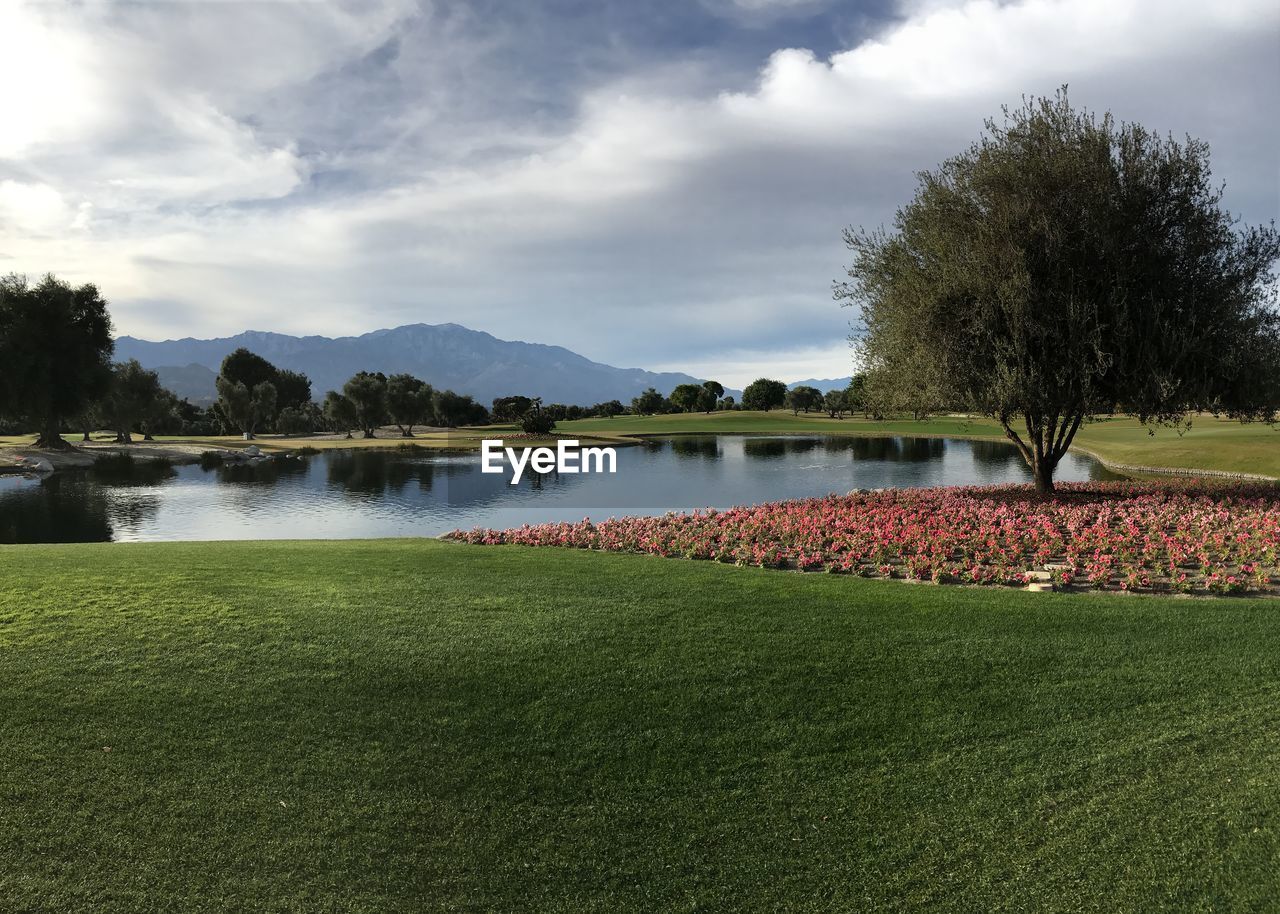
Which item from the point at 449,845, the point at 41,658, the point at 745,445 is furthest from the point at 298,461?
the point at 449,845

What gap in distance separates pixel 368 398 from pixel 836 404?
238 ft

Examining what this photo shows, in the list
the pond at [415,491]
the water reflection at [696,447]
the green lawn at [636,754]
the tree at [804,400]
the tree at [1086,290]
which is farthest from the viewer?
the tree at [804,400]

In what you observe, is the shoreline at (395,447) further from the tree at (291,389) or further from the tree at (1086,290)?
the tree at (291,389)

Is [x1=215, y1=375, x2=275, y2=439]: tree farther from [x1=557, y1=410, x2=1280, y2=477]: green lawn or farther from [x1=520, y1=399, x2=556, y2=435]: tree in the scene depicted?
[x1=520, y1=399, x2=556, y2=435]: tree

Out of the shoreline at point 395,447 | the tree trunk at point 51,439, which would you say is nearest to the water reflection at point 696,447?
the shoreline at point 395,447

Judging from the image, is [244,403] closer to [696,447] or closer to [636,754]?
[696,447]

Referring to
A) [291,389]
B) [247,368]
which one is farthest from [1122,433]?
[291,389]

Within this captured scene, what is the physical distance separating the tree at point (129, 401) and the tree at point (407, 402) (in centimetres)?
2560

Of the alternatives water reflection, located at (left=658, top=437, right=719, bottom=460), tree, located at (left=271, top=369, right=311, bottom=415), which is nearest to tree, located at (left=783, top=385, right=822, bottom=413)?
water reflection, located at (left=658, top=437, right=719, bottom=460)

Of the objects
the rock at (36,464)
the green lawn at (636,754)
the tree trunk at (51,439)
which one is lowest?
the green lawn at (636,754)

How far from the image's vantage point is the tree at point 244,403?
90.4 metres

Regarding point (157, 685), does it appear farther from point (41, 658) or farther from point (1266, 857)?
point (1266, 857)

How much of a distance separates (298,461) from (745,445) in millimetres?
40587

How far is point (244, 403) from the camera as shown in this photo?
91.1 metres
